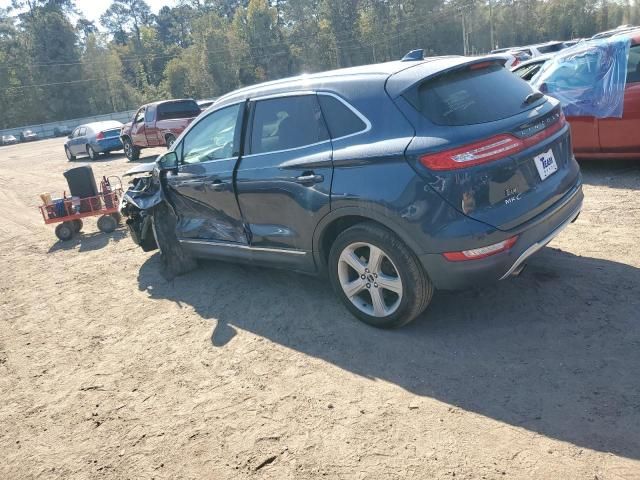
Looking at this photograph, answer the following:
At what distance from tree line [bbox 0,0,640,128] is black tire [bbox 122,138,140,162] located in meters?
63.2

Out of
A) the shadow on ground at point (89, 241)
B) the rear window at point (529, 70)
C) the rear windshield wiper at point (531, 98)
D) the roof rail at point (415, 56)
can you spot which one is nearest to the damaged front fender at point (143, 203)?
the shadow on ground at point (89, 241)

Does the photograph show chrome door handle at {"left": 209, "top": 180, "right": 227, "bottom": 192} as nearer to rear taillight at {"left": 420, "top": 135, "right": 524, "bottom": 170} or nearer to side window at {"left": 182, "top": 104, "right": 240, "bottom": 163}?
side window at {"left": 182, "top": 104, "right": 240, "bottom": 163}

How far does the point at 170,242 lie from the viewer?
5891mm

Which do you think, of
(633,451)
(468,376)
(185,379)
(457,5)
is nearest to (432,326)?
(468,376)

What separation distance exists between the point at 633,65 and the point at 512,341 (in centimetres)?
515

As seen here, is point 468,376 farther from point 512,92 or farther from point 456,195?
point 512,92

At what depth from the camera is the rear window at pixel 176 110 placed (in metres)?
17.1

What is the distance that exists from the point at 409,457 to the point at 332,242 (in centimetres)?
186

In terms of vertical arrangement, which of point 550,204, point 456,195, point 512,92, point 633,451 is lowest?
point 633,451

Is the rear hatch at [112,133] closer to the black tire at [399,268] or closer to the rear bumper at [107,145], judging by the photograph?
the rear bumper at [107,145]

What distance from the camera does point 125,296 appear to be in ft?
18.6

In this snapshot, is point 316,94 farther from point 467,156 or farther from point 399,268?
point 399,268

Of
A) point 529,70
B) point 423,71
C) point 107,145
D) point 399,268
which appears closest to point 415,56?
point 423,71

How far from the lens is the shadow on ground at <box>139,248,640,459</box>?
295 cm
